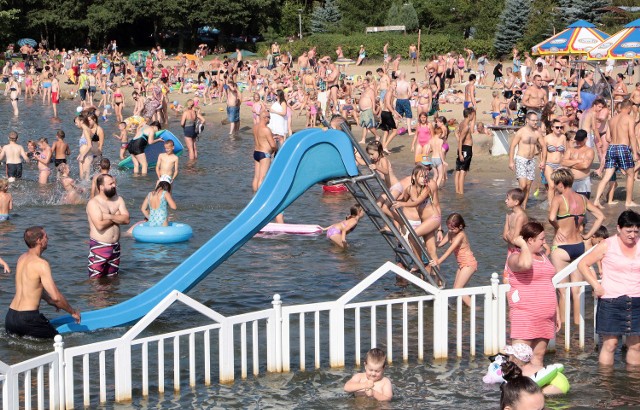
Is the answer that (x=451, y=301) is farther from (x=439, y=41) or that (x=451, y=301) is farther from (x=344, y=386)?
(x=439, y=41)

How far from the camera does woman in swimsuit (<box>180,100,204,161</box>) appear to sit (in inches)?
915

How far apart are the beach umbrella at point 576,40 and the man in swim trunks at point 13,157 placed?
15.0 meters

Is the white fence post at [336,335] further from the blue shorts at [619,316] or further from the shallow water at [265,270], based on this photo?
the blue shorts at [619,316]

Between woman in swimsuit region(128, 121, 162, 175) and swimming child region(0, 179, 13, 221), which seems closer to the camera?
swimming child region(0, 179, 13, 221)

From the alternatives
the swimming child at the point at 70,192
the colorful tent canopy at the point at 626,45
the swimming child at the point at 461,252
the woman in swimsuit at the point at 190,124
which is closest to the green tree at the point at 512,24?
the colorful tent canopy at the point at 626,45

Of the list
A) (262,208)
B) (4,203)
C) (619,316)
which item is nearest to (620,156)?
(262,208)

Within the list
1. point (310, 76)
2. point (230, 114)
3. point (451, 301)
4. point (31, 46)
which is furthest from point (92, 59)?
point (451, 301)

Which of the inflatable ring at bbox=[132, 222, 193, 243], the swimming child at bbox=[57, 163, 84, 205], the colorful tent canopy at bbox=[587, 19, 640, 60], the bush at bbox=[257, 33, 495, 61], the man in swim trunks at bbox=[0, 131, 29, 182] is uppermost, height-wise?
the bush at bbox=[257, 33, 495, 61]

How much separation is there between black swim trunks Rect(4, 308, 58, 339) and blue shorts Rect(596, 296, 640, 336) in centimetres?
506

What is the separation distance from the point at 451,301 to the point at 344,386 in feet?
10.3

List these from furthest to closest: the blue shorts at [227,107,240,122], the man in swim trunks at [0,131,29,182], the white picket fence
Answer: the blue shorts at [227,107,240,122] < the man in swim trunks at [0,131,29,182] < the white picket fence

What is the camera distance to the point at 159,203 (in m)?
14.2

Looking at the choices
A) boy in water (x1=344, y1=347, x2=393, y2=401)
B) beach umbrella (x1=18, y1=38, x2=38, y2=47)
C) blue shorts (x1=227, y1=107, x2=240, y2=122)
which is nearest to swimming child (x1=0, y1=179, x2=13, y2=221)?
boy in water (x1=344, y1=347, x2=393, y2=401)

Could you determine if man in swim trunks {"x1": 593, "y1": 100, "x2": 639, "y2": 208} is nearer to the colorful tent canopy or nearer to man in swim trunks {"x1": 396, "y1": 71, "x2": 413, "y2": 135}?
the colorful tent canopy
